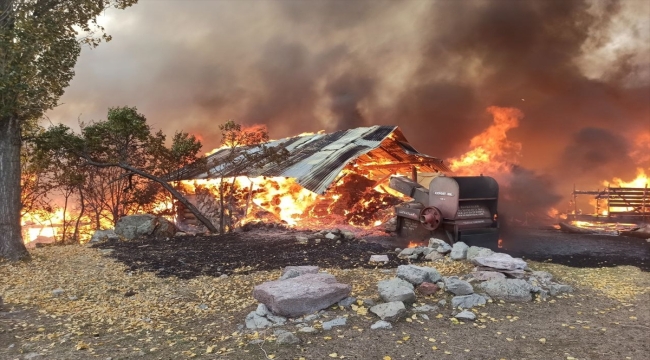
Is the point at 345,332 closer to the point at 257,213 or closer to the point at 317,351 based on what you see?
the point at 317,351

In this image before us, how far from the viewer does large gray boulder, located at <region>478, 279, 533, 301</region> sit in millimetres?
7789

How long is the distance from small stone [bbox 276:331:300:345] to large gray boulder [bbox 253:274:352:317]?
2.72 ft

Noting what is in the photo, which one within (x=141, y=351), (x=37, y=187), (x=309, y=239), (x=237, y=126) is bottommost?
(x=141, y=351)

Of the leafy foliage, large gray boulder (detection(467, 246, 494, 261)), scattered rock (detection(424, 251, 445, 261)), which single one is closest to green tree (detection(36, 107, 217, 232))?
the leafy foliage

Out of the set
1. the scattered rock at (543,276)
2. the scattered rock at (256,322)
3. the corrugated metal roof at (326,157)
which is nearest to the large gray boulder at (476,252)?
the scattered rock at (543,276)

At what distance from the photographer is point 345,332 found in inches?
244

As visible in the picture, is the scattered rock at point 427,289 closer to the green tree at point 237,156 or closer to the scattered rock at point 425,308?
the scattered rock at point 425,308

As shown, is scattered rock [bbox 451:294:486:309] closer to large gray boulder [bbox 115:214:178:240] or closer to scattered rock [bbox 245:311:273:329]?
scattered rock [bbox 245:311:273:329]

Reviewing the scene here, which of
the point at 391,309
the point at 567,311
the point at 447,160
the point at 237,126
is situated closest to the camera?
the point at 391,309

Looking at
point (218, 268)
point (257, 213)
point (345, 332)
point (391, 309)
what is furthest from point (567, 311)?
point (257, 213)

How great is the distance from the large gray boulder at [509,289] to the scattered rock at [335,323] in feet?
10.4

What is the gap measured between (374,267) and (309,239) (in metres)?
4.93

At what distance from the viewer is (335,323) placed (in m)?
6.45

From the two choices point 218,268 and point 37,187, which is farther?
point 37,187
